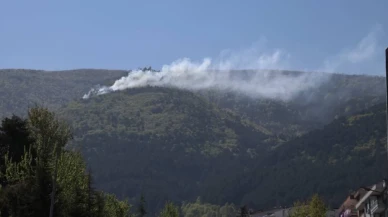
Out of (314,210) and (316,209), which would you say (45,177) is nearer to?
(314,210)

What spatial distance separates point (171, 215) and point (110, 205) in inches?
1097

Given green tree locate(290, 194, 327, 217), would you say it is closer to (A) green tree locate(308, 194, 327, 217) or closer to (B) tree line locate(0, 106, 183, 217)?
(A) green tree locate(308, 194, 327, 217)

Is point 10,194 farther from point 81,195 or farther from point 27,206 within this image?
point 81,195

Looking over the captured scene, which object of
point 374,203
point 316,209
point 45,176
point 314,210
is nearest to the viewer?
point 45,176

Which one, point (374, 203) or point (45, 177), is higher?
point (45, 177)

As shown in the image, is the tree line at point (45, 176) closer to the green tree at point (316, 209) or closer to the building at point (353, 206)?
the green tree at point (316, 209)

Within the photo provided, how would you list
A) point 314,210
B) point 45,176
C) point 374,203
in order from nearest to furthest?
point 45,176 < point 314,210 < point 374,203

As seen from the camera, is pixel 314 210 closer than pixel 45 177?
No

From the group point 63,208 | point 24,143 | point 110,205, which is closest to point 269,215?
point 110,205

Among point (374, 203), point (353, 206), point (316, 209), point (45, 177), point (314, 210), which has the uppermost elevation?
point (45, 177)

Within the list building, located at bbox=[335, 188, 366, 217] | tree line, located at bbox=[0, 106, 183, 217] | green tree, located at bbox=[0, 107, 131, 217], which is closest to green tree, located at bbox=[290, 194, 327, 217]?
building, located at bbox=[335, 188, 366, 217]

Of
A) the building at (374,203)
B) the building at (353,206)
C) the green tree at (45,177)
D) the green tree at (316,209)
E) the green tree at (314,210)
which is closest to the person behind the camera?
the green tree at (45,177)

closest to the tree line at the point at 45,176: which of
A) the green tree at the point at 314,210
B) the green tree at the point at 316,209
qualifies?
the green tree at the point at 316,209

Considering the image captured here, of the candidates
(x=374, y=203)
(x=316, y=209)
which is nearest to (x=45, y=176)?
Result: (x=316, y=209)
